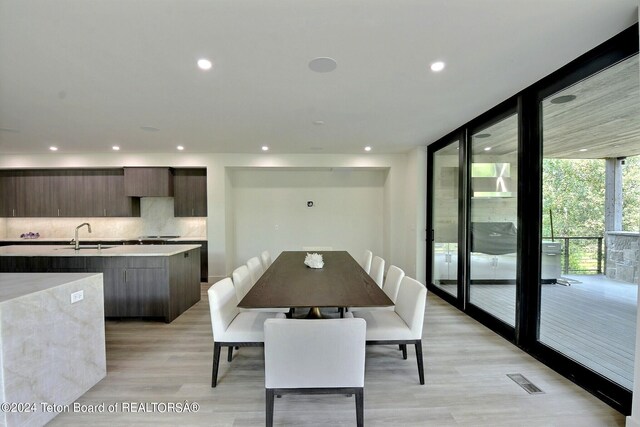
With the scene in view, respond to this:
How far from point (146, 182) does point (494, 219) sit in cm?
605

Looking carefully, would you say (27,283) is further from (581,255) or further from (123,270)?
(581,255)

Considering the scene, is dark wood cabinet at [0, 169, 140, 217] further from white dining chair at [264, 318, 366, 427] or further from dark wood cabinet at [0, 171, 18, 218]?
white dining chair at [264, 318, 366, 427]

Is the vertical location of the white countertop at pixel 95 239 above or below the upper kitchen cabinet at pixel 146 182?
below

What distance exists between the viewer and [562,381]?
7.19ft

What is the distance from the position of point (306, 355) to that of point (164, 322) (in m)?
2.68

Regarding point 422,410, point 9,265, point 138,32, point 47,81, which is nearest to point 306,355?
point 422,410

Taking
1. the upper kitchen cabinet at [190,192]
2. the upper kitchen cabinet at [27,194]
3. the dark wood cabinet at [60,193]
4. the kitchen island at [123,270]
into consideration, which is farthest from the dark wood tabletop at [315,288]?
the upper kitchen cabinet at [27,194]

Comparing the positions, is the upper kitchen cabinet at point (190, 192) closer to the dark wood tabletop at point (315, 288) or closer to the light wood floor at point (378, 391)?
the light wood floor at point (378, 391)

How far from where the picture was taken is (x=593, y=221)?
2.30m

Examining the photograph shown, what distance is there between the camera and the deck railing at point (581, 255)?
91.7 inches

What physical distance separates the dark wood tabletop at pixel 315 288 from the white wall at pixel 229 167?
2.73 meters

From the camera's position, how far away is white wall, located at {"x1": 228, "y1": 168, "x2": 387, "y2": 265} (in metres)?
6.21

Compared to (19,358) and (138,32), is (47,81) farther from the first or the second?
(19,358)

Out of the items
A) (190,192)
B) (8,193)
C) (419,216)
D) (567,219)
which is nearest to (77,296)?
(190,192)
